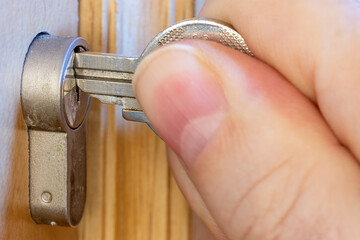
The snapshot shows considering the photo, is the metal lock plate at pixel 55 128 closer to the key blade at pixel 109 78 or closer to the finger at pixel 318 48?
the key blade at pixel 109 78

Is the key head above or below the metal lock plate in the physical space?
above

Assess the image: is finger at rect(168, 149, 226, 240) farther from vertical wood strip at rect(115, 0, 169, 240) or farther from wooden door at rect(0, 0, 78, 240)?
wooden door at rect(0, 0, 78, 240)

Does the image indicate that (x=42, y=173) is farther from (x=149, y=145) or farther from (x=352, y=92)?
(x=352, y=92)

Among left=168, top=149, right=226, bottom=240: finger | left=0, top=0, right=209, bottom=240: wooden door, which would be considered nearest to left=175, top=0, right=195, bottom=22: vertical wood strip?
left=0, top=0, right=209, bottom=240: wooden door

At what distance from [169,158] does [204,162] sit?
80mm

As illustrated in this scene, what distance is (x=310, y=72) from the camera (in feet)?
1.04

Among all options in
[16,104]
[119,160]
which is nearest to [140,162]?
[119,160]

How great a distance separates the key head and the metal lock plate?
0.20 feet

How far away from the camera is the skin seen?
294 millimetres

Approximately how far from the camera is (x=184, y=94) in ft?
1.01

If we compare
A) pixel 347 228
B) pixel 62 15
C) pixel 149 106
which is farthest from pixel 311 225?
pixel 62 15

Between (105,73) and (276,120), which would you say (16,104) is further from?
(276,120)

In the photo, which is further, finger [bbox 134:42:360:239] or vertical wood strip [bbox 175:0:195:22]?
vertical wood strip [bbox 175:0:195:22]

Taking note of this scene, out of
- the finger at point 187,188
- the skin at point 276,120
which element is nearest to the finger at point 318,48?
the skin at point 276,120
